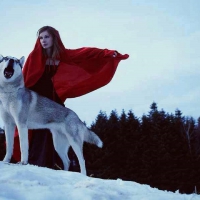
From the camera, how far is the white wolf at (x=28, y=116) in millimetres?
5602

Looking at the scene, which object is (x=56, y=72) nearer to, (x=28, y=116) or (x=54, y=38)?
(x=54, y=38)

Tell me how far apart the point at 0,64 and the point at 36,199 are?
9.81ft

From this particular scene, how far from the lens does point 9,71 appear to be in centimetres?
556

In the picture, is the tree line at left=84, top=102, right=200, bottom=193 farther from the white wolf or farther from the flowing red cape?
the white wolf

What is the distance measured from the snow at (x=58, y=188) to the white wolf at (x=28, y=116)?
1.34 m

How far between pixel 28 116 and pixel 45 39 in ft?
5.48

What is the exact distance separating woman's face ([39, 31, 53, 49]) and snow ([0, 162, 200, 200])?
3.01 metres

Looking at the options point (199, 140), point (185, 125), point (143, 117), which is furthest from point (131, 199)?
point (199, 140)

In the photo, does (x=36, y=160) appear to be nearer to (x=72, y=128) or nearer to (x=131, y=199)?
(x=72, y=128)

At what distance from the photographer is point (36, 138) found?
23.8 ft

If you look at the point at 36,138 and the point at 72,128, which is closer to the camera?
the point at 72,128

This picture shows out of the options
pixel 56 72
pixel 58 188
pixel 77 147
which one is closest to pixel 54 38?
pixel 56 72

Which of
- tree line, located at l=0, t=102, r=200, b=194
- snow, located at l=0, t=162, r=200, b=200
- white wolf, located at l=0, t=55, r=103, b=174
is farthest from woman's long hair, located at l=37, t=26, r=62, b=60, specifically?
tree line, located at l=0, t=102, r=200, b=194

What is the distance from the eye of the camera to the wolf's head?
5559 mm
